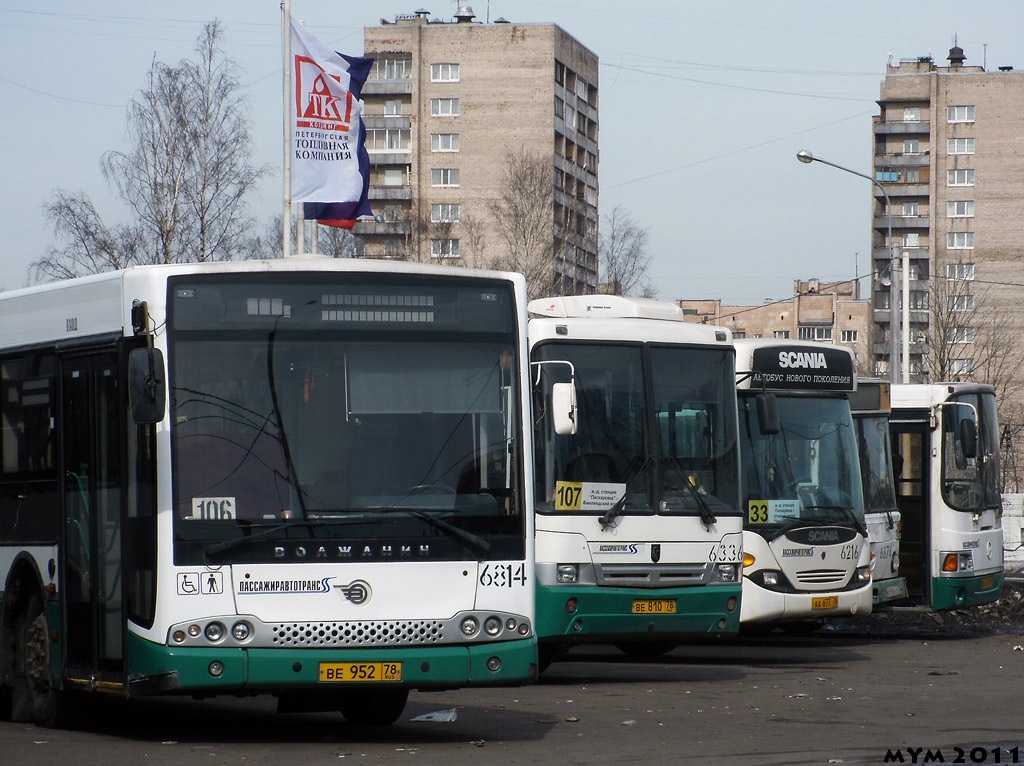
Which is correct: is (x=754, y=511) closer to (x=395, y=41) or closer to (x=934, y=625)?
(x=934, y=625)

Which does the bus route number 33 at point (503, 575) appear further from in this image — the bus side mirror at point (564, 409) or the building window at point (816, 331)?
the building window at point (816, 331)

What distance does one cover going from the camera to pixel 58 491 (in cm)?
1095

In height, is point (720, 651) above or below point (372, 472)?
below

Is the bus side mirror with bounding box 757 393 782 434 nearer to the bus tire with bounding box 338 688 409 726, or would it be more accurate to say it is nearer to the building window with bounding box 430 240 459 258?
the bus tire with bounding box 338 688 409 726

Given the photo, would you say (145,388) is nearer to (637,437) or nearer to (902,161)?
(637,437)

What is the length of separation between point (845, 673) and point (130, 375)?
841cm

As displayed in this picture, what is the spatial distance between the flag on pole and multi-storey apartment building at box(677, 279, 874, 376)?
98.2m

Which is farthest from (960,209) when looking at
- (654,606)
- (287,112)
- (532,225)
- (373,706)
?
(373,706)

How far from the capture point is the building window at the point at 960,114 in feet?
323

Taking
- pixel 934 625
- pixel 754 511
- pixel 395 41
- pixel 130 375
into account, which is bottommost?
pixel 934 625

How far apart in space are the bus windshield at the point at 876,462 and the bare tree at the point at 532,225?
133 feet

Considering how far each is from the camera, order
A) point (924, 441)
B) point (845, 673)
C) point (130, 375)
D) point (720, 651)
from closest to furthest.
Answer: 1. point (130, 375)
2. point (845, 673)
3. point (720, 651)
4. point (924, 441)

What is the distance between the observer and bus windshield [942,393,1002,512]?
20453 millimetres

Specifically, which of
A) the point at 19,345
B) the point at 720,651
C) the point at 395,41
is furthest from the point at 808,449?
the point at 395,41
